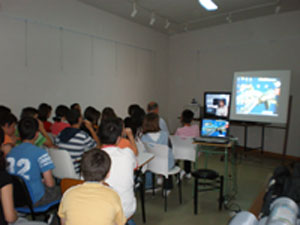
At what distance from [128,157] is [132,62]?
4552 mm

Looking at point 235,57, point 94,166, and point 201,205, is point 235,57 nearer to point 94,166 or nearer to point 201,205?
point 201,205

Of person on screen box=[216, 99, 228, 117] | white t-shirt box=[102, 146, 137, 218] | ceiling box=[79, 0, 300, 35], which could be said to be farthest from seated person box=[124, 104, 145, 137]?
person on screen box=[216, 99, 228, 117]

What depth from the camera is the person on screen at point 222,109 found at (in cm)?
553

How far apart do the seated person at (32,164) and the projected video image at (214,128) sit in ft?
7.11

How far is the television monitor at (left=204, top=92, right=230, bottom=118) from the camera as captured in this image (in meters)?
5.51

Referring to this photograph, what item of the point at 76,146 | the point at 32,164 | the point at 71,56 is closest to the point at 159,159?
the point at 76,146

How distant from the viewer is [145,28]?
251 inches

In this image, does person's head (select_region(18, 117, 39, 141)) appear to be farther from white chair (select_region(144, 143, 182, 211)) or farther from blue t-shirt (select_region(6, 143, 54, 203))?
white chair (select_region(144, 143, 182, 211))

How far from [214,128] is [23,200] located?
250cm

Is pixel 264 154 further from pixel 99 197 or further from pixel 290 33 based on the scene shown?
pixel 99 197

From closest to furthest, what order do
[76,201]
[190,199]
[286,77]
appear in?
[76,201]
[190,199]
[286,77]

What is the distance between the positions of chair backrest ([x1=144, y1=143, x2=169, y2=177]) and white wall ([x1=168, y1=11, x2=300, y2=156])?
3878 millimetres

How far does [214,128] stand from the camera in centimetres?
334

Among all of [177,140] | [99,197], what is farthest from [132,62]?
[99,197]
